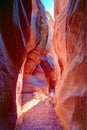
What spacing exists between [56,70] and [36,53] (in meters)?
0.68

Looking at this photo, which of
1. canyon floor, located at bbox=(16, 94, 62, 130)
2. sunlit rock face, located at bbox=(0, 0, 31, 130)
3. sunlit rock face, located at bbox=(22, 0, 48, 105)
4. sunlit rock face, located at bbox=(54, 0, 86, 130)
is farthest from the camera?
sunlit rock face, located at bbox=(22, 0, 48, 105)

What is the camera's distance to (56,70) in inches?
181

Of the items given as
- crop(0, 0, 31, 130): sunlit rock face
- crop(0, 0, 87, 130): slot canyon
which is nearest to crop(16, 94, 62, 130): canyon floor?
crop(0, 0, 87, 130): slot canyon

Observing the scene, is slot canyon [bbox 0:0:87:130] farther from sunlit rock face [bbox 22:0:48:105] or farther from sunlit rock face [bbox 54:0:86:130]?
sunlit rock face [bbox 22:0:48:105]

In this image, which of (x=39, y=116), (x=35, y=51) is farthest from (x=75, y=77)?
(x=35, y=51)

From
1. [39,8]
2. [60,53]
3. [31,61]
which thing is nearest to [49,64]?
[31,61]

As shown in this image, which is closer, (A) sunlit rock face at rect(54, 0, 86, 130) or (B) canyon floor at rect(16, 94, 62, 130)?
(A) sunlit rock face at rect(54, 0, 86, 130)

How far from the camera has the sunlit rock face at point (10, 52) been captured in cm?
181

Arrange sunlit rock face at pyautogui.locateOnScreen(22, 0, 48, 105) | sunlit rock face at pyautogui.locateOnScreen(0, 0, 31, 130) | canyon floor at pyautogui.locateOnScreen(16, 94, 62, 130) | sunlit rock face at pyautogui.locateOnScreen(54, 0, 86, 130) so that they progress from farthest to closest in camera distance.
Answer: sunlit rock face at pyautogui.locateOnScreen(22, 0, 48, 105), canyon floor at pyautogui.locateOnScreen(16, 94, 62, 130), sunlit rock face at pyautogui.locateOnScreen(0, 0, 31, 130), sunlit rock face at pyautogui.locateOnScreen(54, 0, 86, 130)

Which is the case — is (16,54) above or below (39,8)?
below

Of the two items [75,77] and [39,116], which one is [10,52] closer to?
[75,77]

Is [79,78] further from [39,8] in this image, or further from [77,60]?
[39,8]

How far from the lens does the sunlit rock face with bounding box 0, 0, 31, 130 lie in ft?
5.95

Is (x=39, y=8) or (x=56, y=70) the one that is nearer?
(x=39, y=8)
